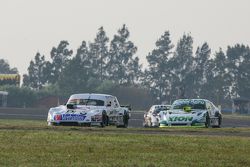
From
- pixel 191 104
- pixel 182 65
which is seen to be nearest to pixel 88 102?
pixel 191 104

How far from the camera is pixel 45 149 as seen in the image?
59.9ft

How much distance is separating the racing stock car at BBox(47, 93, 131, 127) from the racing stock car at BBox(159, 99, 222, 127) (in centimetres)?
200

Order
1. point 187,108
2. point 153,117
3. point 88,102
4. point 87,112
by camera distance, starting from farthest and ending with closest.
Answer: point 153,117, point 187,108, point 88,102, point 87,112

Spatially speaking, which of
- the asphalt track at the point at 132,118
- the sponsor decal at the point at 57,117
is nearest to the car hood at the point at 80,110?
the sponsor decal at the point at 57,117

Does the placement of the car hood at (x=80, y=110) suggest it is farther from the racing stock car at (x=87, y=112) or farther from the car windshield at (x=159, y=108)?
the car windshield at (x=159, y=108)

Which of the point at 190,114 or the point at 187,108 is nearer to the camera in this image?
the point at 190,114

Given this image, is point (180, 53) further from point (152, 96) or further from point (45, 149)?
point (45, 149)

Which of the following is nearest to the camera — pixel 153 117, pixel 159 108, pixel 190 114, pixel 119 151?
pixel 119 151

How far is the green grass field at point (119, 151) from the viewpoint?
1590 centimetres

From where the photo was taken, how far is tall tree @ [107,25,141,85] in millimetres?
177625

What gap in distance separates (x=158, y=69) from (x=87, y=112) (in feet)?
461

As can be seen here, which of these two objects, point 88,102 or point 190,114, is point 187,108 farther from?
point 88,102

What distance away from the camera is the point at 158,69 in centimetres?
17250

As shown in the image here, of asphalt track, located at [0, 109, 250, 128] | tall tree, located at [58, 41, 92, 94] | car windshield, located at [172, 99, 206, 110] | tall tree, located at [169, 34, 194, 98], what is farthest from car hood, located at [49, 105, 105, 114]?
tall tree, located at [169, 34, 194, 98]
